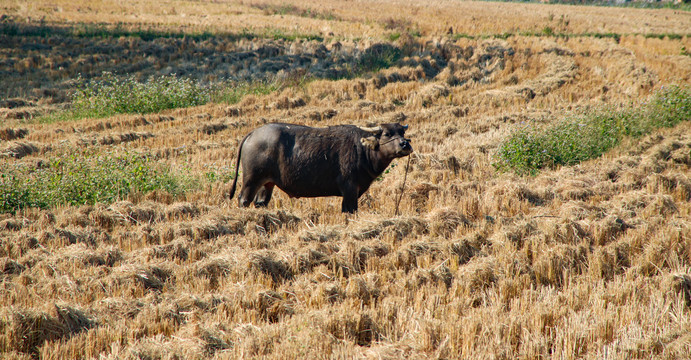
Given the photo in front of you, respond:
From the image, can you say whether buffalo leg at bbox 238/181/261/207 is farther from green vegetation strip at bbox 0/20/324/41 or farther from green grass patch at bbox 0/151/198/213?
green vegetation strip at bbox 0/20/324/41

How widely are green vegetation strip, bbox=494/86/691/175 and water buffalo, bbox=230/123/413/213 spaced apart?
341cm

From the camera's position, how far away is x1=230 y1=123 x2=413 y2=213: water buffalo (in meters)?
6.72

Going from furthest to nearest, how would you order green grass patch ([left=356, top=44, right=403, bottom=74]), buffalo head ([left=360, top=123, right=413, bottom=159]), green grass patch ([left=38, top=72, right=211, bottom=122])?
green grass patch ([left=356, top=44, right=403, bottom=74]) < green grass patch ([left=38, top=72, right=211, bottom=122]) < buffalo head ([left=360, top=123, right=413, bottom=159])

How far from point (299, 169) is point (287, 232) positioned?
0.89 m

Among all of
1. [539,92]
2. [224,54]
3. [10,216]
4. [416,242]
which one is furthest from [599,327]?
[224,54]

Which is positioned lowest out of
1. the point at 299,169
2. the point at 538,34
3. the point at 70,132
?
the point at 70,132

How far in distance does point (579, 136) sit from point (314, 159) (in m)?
5.68

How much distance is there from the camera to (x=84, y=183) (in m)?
7.49

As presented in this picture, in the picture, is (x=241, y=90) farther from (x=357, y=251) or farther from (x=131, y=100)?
(x=357, y=251)

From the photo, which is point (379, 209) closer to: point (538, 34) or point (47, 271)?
point (47, 271)

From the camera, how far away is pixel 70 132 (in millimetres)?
11859

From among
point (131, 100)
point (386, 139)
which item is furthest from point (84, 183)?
point (131, 100)

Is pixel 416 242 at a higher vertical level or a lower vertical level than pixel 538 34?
lower

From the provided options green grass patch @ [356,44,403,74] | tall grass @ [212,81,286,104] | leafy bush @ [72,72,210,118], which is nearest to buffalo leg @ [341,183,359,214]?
leafy bush @ [72,72,210,118]
